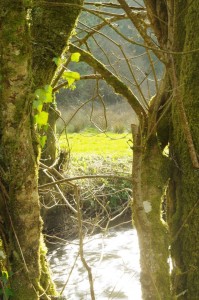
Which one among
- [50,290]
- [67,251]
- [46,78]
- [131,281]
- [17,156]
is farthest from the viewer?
[67,251]

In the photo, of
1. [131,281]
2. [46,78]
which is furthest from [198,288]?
[131,281]

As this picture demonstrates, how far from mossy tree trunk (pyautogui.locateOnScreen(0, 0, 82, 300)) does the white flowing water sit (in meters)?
3.44

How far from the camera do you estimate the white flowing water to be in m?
6.95

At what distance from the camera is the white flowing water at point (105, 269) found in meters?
6.95

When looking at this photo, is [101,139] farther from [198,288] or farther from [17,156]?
[17,156]

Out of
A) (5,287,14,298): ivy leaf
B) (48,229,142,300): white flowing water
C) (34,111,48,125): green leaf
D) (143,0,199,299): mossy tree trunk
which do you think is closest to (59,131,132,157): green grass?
(48,229,142,300): white flowing water

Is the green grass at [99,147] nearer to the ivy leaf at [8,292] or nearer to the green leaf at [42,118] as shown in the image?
the ivy leaf at [8,292]

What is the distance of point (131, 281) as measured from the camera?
7.25 m

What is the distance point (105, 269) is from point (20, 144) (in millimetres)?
5713

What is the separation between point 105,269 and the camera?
25.5 ft

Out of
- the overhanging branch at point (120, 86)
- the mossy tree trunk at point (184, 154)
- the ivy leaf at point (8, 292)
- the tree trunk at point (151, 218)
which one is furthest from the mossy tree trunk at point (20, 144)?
the mossy tree trunk at point (184, 154)

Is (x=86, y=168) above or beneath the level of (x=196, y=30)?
beneath

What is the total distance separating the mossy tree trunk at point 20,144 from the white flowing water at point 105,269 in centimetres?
344

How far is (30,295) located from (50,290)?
76cm
